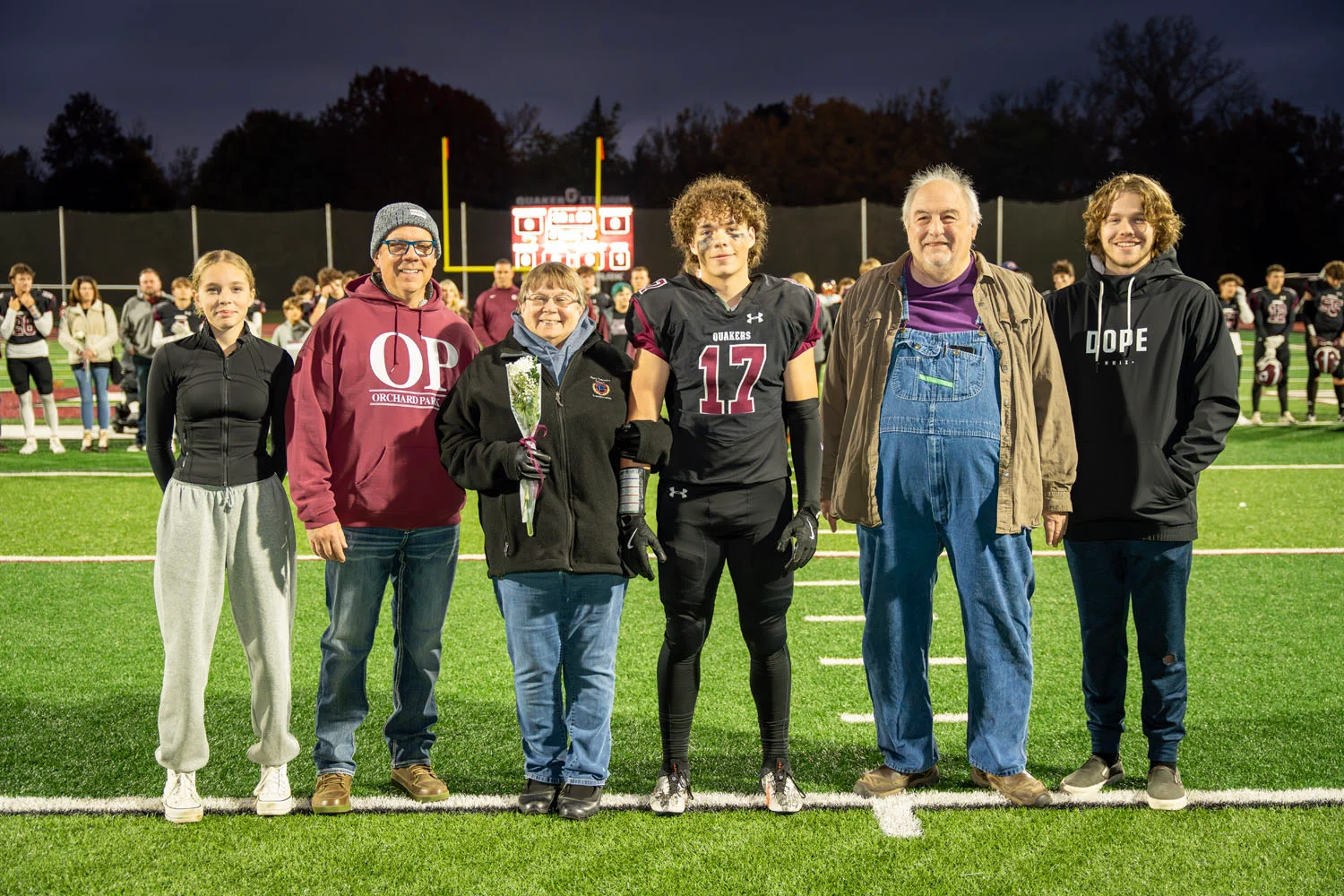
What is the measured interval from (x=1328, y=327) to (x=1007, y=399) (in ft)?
41.2

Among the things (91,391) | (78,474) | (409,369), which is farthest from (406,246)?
(91,391)

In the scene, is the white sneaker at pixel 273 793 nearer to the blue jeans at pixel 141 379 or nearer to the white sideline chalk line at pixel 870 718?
the white sideline chalk line at pixel 870 718

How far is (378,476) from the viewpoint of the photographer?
372 centimetres

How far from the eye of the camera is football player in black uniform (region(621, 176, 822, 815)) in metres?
3.59

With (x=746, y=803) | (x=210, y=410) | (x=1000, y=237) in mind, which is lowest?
(x=746, y=803)

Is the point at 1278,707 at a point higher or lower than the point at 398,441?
lower

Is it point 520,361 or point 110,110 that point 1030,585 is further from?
point 110,110

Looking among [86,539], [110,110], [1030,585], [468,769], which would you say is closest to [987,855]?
[1030,585]

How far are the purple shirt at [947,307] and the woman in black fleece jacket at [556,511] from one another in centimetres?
93

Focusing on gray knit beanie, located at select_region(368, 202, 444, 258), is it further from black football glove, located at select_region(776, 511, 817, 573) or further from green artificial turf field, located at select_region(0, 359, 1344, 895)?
green artificial turf field, located at select_region(0, 359, 1344, 895)

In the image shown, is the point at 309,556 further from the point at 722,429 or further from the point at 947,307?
the point at 947,307

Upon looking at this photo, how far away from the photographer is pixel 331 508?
3650mm

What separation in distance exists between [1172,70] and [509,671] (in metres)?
52.0

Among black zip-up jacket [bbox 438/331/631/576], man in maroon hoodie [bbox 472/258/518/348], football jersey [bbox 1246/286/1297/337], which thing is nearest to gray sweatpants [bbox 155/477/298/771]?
black zip-up jacket [bbox 438/331/631/576]
